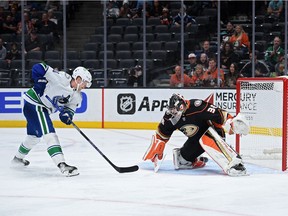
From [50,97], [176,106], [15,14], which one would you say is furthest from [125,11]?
[176,106]

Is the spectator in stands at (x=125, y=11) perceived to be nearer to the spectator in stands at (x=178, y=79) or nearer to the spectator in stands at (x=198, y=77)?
the spectator in stands at (x=178, y=79)

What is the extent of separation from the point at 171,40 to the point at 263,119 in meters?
3.96

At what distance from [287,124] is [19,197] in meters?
2.60

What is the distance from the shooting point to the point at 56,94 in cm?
588

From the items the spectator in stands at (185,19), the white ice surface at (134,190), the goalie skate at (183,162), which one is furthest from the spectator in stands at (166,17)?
the goalie skate at (183,162)

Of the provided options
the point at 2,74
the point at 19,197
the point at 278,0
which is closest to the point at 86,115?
the point at 2,74

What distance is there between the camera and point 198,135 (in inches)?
231

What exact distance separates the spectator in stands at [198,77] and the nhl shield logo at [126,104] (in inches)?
35.9

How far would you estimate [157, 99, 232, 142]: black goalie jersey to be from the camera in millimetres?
5738

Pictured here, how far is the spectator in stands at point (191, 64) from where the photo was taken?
34.1ft

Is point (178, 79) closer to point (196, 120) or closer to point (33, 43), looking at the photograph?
point (33, 43)

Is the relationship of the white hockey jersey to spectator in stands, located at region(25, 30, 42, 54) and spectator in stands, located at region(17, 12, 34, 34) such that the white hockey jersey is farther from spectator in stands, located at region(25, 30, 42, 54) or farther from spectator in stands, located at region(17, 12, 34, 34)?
spectator in stands, located at region(17, 12, 34, 34)

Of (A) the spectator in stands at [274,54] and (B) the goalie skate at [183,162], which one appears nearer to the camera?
(B) the goalie skate at [183,162]

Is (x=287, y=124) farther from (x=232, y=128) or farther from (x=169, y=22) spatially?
(x=169, y=22)
